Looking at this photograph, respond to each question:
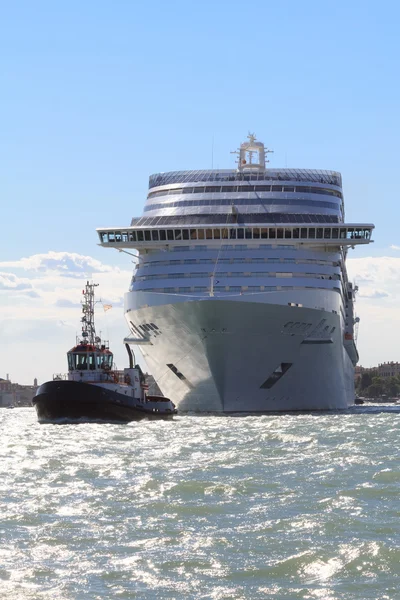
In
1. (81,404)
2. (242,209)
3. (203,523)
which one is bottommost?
(203,523)

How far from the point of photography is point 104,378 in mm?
64125

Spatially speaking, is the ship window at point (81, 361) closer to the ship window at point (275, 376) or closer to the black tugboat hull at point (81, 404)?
the black tugboat hull at point (81, 404)

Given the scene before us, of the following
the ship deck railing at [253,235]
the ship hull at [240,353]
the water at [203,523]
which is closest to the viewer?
the water at [203,523]

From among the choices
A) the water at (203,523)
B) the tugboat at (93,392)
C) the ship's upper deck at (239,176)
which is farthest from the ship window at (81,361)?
the water at (203,523)

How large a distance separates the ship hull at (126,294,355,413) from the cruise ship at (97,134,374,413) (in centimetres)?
6

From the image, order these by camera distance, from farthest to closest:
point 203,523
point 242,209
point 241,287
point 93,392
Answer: point 242,209
point 241,287
point 93,392
point 203,523

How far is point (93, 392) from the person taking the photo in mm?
60312

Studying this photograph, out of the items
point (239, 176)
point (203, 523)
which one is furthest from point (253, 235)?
point (203, 523)

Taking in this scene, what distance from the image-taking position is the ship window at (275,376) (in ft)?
211

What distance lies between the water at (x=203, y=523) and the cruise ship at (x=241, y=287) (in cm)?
2349

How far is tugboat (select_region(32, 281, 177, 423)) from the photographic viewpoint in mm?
60344

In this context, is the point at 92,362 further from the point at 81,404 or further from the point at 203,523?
the point at 203,523

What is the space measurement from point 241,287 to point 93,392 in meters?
12.2

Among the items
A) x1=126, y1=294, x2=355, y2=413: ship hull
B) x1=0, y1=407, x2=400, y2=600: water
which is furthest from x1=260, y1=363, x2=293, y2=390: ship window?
x1=0, y1=407, x2=400, y2=600: water
